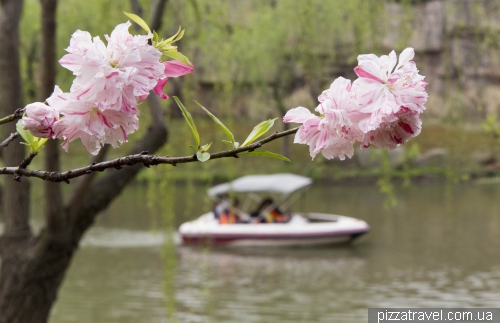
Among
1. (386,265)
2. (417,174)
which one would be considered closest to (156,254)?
(386,265)

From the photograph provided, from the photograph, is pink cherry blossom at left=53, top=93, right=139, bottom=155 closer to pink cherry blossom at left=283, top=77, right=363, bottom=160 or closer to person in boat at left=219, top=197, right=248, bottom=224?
pink cherry blossom at left=283, top=77, right=363, bottom=160

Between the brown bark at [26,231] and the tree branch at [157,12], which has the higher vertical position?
the tree branch at [157,12]

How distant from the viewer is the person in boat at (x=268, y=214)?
11.3 meters

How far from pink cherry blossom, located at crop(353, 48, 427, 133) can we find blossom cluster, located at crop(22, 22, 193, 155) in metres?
0.22

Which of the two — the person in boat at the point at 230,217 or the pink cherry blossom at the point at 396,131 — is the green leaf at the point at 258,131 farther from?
the person in boat at the point at 230,217

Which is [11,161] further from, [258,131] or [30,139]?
[258,131]

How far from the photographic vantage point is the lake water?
6750mm

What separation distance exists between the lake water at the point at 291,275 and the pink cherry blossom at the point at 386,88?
3.02 m

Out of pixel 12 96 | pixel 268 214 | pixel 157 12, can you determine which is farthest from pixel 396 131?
pixel 268 214

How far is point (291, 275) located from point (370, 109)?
8.04 metres

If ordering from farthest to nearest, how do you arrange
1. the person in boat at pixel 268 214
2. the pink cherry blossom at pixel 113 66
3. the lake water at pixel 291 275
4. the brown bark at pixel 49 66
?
the person in boat at pixel 268 214 → the lake water at pixel 291 275 → the brown bark at pixel 49 66 → the pink cherry blossom at pixel 113 66

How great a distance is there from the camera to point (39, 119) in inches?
29.4

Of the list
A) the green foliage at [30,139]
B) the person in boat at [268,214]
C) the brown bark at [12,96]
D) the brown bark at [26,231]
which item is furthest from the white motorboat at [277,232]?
the green foliage at [30,139]

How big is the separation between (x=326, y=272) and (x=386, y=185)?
553cm
